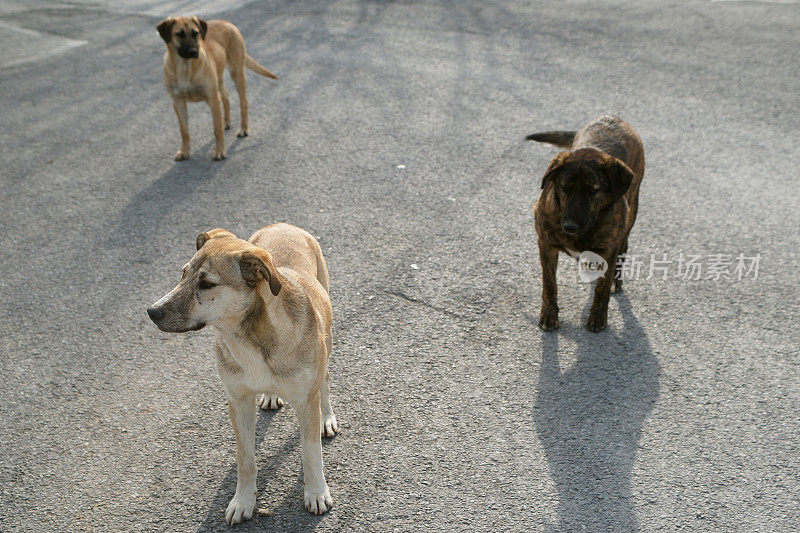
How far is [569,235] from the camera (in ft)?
16.0

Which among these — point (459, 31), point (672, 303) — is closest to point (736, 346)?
point (672, 303)

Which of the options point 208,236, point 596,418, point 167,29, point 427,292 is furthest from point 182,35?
point 596,418

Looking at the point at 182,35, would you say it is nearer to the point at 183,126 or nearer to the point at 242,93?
the point at 183,126

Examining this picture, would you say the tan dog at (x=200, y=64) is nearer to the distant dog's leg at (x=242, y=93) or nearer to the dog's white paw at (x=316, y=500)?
the distant dog's leg at (x=242, y=93)

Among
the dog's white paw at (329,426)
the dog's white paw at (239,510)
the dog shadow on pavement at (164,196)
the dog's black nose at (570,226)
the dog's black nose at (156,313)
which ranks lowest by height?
the dog shadow on pavement at (164,196)

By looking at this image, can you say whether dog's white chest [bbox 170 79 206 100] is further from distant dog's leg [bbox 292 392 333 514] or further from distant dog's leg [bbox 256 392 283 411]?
distant dog's leg [bbox 292 392 333 514]

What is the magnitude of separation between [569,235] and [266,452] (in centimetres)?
251

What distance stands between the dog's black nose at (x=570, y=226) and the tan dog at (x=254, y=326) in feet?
5.84

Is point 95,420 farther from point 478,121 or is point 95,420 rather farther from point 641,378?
point 478,121

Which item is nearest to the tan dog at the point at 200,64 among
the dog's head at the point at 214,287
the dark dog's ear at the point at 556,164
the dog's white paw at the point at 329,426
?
the dark dog's ear at the point at 556,164

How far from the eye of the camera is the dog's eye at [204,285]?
10.2 feet

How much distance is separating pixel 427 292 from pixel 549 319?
3.37 feet

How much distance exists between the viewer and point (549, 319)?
523 centimetres

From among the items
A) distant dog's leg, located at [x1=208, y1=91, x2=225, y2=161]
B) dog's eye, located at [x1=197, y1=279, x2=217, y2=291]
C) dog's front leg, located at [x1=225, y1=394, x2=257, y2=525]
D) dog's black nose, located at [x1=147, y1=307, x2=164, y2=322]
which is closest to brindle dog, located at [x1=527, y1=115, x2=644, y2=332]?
dog's front leg, located at [x1=225, y1=394, x2=257, y2=525]
